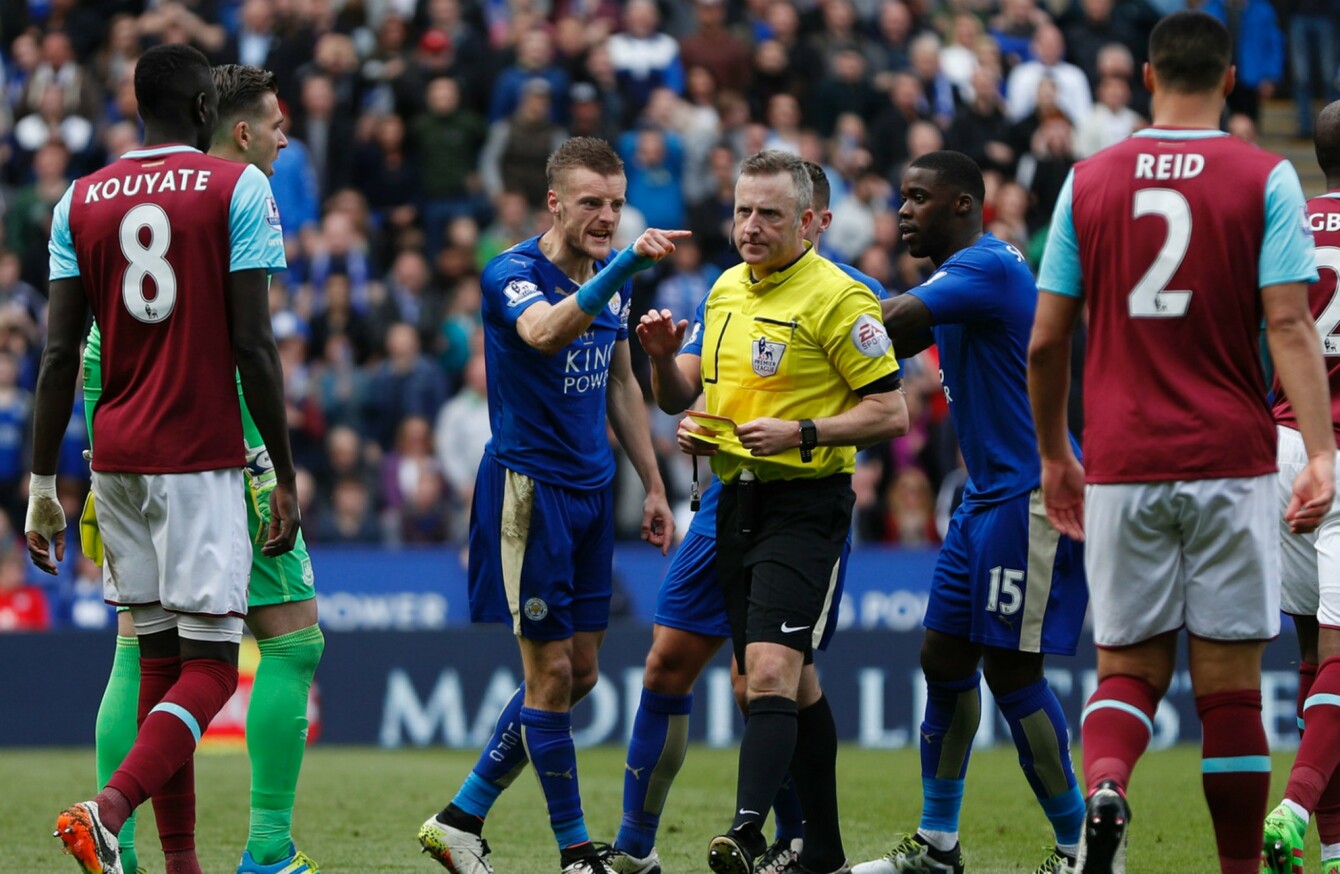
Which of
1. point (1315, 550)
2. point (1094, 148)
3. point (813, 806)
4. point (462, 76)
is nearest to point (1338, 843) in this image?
point (1315, 550)

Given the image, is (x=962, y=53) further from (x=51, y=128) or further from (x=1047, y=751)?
(x=1047, y=751)

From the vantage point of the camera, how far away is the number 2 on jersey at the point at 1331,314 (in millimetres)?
7051

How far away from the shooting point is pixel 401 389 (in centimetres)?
1689

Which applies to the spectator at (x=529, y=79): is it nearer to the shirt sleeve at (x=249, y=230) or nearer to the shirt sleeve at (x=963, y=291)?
the shirt sleeve at (x=963, y=291)

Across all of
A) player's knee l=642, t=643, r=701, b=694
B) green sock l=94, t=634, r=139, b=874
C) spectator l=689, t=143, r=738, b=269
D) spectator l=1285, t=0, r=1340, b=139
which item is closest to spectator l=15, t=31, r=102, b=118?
spectator l=689, t=143, r=738, b=269

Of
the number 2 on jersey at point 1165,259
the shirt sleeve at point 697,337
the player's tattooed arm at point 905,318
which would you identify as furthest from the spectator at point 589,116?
the number 2 on jersey at point 1165,259

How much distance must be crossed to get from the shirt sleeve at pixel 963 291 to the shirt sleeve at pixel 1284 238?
172 centimetres

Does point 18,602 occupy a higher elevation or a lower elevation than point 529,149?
lower

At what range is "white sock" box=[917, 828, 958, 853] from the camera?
7.49 meters

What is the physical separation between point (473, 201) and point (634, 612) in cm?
501

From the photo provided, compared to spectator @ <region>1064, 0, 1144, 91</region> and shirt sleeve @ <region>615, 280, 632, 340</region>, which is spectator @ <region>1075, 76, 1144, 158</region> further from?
shirt sleeve @ <region>615, 280, 632, 340</region>

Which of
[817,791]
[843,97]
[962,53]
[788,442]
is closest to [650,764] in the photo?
[817,791]

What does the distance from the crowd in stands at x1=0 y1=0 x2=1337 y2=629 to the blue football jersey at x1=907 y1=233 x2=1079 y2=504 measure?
860 cm

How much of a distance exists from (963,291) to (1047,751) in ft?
6.03
